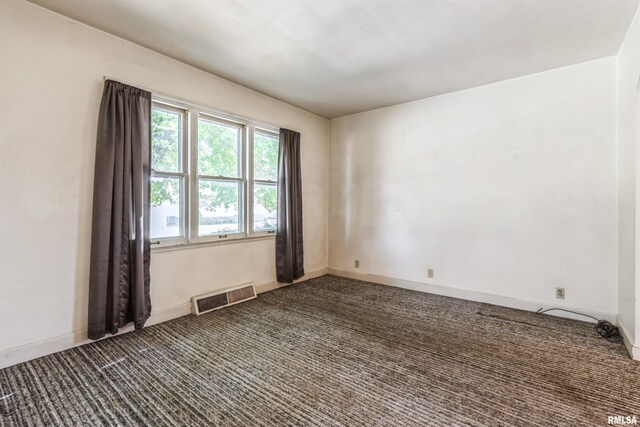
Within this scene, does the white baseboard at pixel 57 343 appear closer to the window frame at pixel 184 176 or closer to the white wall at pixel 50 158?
the white wall at pixel 50 158

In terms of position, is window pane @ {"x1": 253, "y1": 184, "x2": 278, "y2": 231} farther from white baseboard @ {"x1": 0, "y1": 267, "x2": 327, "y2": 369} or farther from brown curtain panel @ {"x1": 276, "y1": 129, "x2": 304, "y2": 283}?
white baseboard @ {"x1": 0, "y1": 267, "x2": 327, "y2": 369}

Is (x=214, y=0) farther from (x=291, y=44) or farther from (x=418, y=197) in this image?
(x=418, y=197)

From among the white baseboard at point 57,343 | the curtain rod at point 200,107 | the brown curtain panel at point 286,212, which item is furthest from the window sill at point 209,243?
the curtain rod at point 200,107

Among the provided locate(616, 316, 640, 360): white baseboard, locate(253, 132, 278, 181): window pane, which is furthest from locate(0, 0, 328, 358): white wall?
locate(616, 316, 640, 360): white baseboard

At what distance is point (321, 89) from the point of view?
380cm

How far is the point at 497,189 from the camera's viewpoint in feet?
11.8

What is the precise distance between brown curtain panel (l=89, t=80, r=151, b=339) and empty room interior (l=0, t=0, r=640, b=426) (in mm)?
18

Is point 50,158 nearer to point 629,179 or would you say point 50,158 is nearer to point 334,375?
point 334,375

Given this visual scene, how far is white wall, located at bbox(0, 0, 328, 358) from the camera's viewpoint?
2156 millimetres

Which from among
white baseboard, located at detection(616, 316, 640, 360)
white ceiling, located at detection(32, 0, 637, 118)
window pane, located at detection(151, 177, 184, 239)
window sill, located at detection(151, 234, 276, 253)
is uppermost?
white ceiling, located at detection(32, 0, 637, 118)

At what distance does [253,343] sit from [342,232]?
2743 millimetres

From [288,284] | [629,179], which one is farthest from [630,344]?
[288,284]

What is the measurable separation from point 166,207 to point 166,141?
27.2 inches

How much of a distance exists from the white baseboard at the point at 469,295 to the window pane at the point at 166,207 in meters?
2.75
